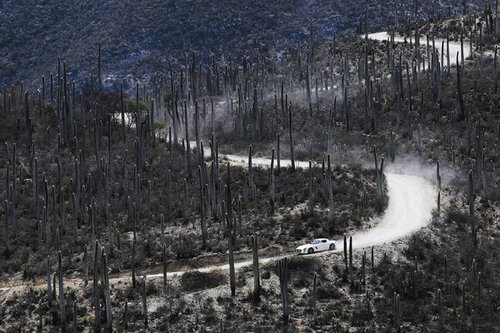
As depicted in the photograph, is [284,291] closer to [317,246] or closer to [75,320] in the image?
[317,246]

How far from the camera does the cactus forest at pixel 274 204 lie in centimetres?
2969

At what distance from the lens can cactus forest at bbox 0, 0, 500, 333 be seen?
29688mm

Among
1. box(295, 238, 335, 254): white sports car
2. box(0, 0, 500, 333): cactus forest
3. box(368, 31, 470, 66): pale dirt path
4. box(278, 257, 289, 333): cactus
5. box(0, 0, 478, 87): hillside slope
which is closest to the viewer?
box(278, 257, 289, 333): cactus

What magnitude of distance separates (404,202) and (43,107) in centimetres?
3335

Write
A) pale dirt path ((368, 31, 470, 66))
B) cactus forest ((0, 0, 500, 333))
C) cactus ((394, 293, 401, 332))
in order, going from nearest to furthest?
cactus ((394, 293, 401, 332))
cactus forest ((0, 0, 500, 333))
pale dirt path ((368, 31, 470, 66))

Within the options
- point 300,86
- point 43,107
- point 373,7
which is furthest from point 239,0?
point 43,107

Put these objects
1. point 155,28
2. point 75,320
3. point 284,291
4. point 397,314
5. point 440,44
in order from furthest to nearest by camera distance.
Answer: point 155,28 → point 440,44 → point 284,291 → point 397,314 → point 75,320

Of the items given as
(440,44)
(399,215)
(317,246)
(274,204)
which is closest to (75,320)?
(317,246)

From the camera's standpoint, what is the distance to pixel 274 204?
42562mm

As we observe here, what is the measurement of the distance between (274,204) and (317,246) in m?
8.43

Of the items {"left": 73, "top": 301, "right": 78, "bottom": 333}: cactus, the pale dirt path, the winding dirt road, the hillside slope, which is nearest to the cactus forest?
{"left": 73, "top": 301, "right": 78, "bottom": 333}: cactus

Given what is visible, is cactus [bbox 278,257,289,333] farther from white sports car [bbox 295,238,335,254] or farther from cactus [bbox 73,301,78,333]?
cactus [bbox 73,301,78,333]

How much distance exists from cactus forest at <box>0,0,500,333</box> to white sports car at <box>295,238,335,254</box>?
4.5 inches

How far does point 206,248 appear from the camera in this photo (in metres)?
36.2
